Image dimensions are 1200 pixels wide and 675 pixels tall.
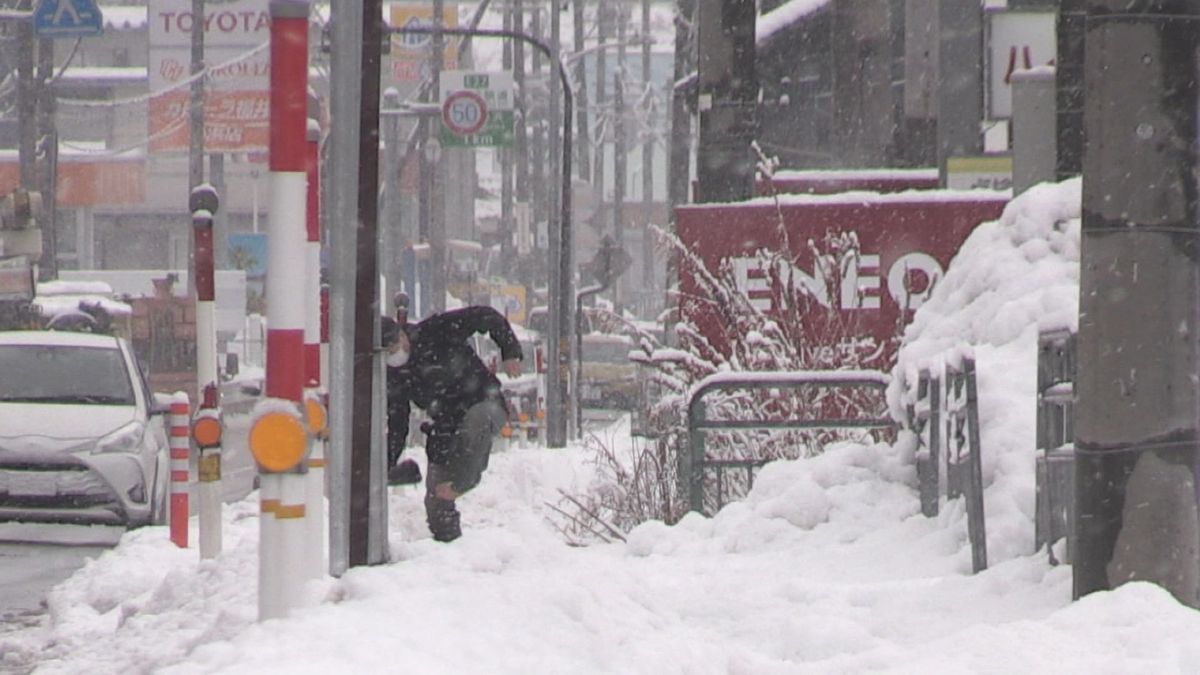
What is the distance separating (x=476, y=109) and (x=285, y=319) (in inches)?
1149

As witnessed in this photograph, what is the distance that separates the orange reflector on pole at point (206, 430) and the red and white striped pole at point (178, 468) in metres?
1.37

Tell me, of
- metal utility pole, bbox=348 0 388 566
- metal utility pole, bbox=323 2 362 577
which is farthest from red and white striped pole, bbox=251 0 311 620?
metal utility pole, bbox=348 0 388 566

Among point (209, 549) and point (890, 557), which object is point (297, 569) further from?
point (209, 549)

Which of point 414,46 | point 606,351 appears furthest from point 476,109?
point 414,46

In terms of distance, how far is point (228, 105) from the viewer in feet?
159

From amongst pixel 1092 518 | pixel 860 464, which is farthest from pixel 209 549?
pixel 1092 518

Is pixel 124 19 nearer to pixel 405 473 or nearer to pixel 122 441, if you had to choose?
pixel 122 441

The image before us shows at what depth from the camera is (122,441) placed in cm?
1412

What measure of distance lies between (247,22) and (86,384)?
1419 inches

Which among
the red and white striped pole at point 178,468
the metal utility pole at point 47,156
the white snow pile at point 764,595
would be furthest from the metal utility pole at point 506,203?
the white snow pile at point 764,595

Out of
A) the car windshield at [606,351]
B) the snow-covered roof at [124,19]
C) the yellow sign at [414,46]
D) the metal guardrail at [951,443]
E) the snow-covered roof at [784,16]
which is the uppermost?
the snow-covered roof at [124,19]

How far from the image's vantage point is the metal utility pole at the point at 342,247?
26.2 feet

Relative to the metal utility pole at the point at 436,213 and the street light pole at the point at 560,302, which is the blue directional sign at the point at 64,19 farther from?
the metal utility pole at the point at 436,213

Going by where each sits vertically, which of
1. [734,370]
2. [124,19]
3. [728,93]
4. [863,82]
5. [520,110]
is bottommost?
[734,370]
